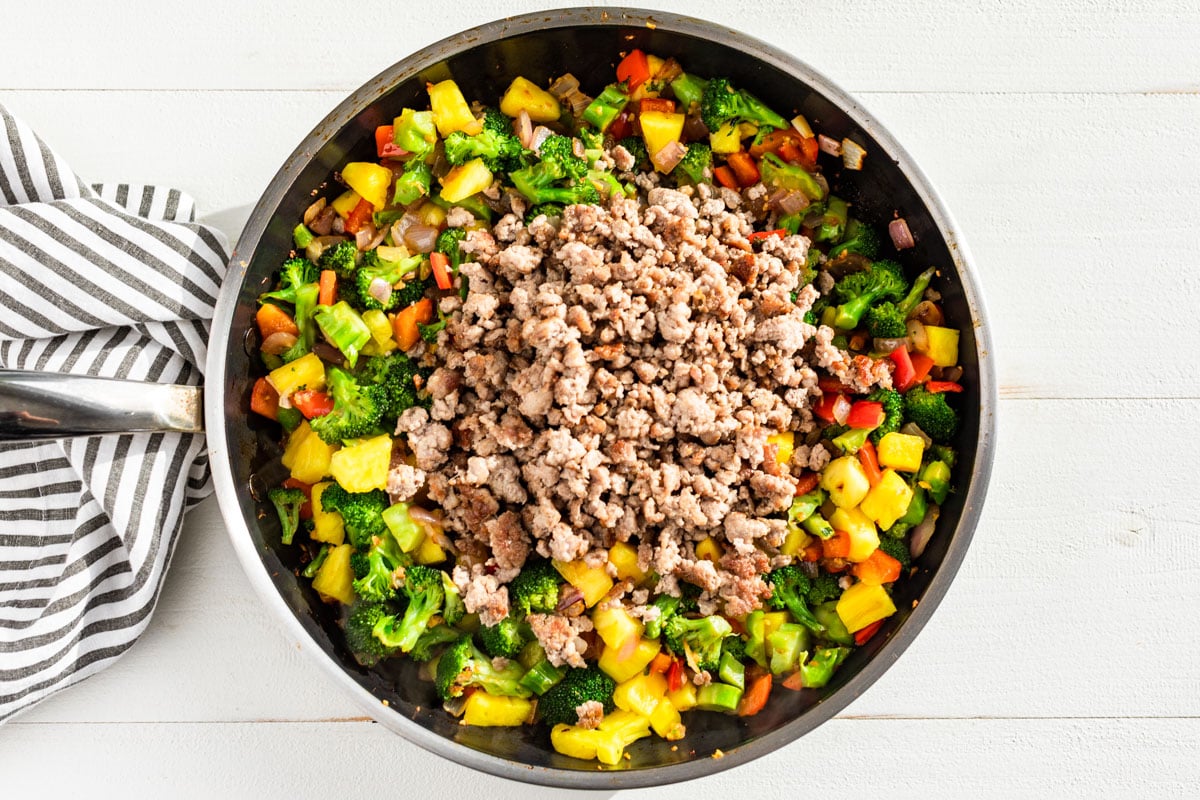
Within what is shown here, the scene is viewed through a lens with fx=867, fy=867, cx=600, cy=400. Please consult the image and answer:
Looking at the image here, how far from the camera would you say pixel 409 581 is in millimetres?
2461

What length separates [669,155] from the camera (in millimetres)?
2578

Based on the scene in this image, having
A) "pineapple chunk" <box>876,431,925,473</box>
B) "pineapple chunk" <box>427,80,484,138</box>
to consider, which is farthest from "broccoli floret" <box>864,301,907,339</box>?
"pineapple chunk" <box>427,80,484,138</box>

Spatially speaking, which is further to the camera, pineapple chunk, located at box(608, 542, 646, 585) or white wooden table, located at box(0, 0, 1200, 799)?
white wooden table, located at box(0, 0, 1200, 799)

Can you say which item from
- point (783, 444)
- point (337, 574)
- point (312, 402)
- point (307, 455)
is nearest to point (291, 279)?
point (312, 402)

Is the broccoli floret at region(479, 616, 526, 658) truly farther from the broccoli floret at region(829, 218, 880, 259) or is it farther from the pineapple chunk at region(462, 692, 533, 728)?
the broccoli floret at region(829, 218, 880, 259)

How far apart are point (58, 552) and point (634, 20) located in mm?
2331

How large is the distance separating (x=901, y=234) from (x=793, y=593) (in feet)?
3.59

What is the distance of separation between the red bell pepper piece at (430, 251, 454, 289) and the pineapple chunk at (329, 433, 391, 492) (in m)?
0.49

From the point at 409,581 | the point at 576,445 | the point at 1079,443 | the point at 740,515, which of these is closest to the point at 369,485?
the point at 409,581

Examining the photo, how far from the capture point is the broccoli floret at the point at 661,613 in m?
2.41

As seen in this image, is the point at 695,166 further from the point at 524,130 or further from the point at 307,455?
the point at 307,455

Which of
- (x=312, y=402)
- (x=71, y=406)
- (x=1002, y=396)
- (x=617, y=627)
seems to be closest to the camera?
(x=71, y=406)

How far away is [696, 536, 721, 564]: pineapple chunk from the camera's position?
246 centimetres

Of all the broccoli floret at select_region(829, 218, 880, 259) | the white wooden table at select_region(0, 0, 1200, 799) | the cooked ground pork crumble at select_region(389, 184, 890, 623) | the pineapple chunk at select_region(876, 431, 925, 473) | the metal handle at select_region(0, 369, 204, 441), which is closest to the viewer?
the metal handle at select_region(0, 369, 204, 441)
